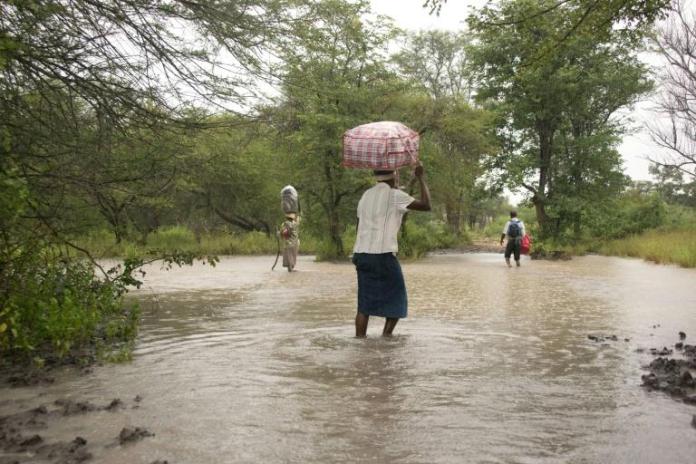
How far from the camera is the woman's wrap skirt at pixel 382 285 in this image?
7754 mm

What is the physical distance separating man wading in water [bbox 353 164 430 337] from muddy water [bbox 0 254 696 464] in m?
0.44

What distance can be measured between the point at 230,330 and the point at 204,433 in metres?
4.33

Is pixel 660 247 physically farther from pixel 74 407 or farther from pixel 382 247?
pixel 74 407

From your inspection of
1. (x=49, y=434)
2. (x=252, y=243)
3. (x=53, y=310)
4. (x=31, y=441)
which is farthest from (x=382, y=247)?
(x=252, y=243)

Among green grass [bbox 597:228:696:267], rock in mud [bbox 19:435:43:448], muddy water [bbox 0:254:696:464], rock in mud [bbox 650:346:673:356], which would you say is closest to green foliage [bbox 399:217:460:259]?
green grass [bbox 597:228:696:267]

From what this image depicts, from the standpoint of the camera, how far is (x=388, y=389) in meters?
5.57

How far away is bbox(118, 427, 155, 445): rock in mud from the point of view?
4.19 m

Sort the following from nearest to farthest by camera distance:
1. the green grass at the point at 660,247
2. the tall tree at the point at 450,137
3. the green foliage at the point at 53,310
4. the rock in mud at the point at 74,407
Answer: the rock in mud at the point at 74,407 < the green foliage at the point at 53,310 < the green grass at the point at 660,247 < the tall tree at the point at 450,137

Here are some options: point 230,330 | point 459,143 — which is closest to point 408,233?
point 459,143

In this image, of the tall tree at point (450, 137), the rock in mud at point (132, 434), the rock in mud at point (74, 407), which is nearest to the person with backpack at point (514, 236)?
the tall tree at point (450, 137)

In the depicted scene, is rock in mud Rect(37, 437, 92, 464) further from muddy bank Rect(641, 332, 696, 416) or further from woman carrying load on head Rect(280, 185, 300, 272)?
woman carrying load on head Rect(280, 185, 300, 272)

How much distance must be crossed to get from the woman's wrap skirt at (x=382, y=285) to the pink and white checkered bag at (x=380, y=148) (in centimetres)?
100

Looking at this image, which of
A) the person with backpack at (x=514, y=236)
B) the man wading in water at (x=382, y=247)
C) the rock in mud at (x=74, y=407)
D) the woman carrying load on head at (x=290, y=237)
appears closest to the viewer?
the rock in mud at (x=74, y=407)

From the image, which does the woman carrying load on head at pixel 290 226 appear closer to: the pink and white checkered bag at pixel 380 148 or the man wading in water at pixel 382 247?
the man wading in water at pixel 382 247
